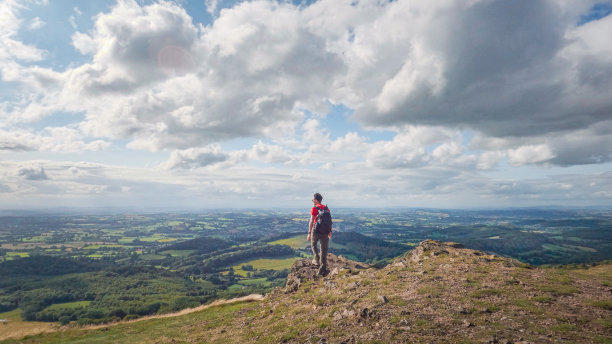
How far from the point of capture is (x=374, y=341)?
9453 mm

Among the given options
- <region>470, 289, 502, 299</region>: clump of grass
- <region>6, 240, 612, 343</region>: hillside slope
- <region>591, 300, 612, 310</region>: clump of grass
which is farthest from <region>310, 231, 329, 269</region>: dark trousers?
<region>591, 300, 612, 310</region>: clump of grass

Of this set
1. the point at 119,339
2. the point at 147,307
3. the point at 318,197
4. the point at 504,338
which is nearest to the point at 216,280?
the point at 147,307

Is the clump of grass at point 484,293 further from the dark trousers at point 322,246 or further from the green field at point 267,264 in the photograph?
the green field at point 267,264

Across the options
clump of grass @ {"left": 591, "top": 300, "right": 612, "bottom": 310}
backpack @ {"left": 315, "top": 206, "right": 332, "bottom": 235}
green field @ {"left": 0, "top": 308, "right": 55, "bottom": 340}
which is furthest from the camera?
green field @ {"left": 0, "top": 308, "right": 55, "bottom": 340}

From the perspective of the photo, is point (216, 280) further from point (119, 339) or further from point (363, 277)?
point (363, 277)

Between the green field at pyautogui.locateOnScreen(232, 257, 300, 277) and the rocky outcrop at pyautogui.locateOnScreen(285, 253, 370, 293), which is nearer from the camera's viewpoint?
the rocky outcrop at pyautogui.locateOnScreen(285, 253, 370, 293)

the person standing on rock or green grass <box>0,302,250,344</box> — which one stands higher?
the person standing on rock

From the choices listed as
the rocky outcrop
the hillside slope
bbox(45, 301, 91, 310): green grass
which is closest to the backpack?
the hillside slope

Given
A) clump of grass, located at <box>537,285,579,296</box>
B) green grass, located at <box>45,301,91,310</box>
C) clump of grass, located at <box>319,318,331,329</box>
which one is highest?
clump of grass, located at <box>537,285,579,296</box>

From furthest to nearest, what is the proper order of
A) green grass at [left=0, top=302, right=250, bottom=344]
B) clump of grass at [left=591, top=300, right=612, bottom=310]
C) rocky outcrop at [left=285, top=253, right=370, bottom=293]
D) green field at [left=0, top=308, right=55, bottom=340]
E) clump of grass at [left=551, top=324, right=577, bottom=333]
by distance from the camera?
1. green field at [left=0, top=308, right=55, bottom=340]
2. rocky outcrop at [left=285, top=253, right=370, bottom=293]
3. green grass at [left=0, top=302, right=250, bottom=344]
4. clump of grass at [left=591, top=300, right=612, bottom=310]
5. clump of grass at [left=551, top=324, right=577, bottom=333]

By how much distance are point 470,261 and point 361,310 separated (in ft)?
36.9

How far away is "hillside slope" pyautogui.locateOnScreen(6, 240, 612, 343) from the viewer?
9.51 m

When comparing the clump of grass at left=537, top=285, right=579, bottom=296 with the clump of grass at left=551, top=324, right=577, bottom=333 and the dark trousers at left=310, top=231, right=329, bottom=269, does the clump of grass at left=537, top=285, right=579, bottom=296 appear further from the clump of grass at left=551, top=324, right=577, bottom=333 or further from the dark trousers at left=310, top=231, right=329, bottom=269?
the dark trousers at left=310, top=231, right=329, bottom=269

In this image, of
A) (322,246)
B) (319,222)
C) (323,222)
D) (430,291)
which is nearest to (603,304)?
(430,291)
